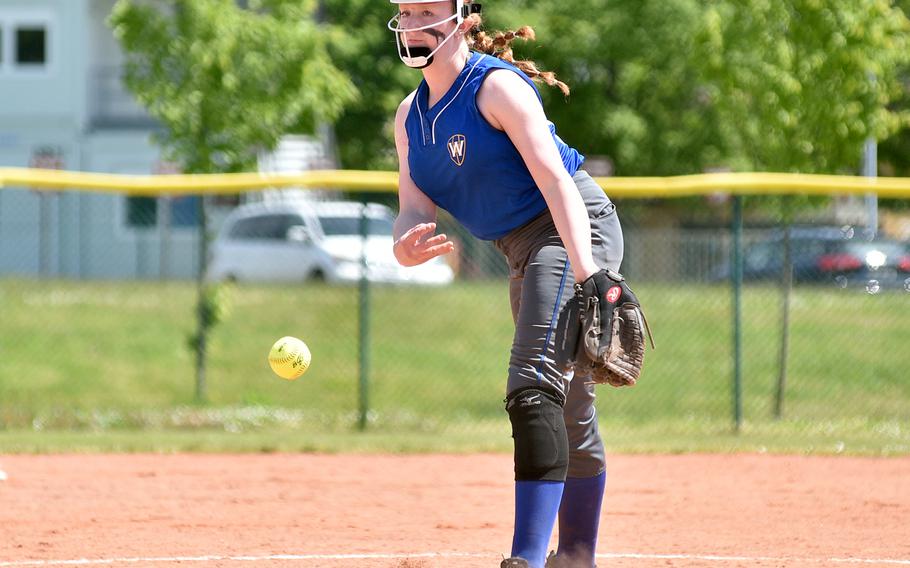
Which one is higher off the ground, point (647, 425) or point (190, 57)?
point (190, 57)

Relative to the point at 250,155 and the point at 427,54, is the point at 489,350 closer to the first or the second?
the point at 250,155

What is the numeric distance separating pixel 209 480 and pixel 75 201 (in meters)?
17.6

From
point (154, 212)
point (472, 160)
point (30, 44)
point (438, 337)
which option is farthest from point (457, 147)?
point (30, 44)

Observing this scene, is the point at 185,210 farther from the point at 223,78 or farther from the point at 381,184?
the point at 381,184

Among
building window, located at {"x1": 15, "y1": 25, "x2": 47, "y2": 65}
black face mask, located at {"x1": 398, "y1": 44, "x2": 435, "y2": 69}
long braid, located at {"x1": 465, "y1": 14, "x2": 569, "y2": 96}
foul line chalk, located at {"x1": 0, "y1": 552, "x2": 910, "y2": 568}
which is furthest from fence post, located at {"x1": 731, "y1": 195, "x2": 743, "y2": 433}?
building window, located at {"x1": 15, "y1": 25, "x2": 47, "y2": 65}

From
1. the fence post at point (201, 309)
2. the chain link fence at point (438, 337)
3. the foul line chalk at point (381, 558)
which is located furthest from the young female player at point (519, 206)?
the fence post at point (201, 309)

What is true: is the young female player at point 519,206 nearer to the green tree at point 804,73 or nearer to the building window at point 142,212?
the green tree at point 804,73

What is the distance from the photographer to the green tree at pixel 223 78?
47.3 ft

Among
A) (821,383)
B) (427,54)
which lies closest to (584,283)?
(427,54)

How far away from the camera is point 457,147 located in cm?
458

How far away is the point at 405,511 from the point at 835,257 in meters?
6.27

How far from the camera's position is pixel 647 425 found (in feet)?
37.6

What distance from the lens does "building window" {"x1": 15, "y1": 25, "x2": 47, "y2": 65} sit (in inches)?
1352

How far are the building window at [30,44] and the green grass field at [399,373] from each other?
851 inches
